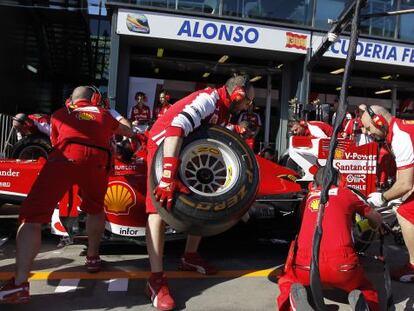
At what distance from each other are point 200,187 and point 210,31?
8.66 metres

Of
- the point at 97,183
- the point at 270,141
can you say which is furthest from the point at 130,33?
the point at 97,183

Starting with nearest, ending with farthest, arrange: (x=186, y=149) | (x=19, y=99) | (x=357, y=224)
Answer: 1. (x=186, y=149)
2. (x=357, y=224)
3. (x=19, y=99)

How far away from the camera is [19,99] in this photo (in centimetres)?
1681

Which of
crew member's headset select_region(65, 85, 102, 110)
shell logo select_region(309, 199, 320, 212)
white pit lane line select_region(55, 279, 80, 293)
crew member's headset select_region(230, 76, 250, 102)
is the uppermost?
crew member's headset select_region(230, 76, 250, 102)

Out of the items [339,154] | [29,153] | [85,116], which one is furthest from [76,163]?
[29,153]

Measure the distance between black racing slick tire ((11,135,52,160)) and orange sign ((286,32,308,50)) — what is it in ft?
22.5

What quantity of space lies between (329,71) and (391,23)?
263 cm

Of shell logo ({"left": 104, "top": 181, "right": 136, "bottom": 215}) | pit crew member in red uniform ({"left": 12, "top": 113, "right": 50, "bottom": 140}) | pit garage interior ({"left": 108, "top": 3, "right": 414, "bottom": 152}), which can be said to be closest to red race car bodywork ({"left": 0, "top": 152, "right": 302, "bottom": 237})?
shell logo ({"left": 104, "top": 181, "right": 136, "bottom": 215})

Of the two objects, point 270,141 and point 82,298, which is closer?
point 82,298

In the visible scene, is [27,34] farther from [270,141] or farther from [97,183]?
[97,183]

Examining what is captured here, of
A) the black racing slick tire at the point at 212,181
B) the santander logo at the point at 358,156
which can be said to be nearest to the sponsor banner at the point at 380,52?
the santander logo at the point at 358,156

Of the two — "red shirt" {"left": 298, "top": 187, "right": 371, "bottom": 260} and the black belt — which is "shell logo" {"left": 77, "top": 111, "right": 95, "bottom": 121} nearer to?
the black belt

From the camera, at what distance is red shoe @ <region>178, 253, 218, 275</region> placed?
4.25 metres

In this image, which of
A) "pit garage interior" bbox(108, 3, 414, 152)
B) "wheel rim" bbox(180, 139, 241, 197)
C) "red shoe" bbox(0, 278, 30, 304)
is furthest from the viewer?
"pit garage interior" bbox(108, 3, 414, 152)
